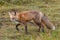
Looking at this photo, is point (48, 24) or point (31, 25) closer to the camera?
point (48, 24)

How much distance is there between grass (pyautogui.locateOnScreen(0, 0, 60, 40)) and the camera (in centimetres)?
875

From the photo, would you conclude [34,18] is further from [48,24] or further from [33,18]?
[48,24]

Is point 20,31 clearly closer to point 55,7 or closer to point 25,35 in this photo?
point 25,35

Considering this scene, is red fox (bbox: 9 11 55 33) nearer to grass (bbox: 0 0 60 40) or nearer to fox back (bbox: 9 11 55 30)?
fox back (bbox: 9 11 55 30)

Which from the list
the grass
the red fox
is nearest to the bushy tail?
the red fox

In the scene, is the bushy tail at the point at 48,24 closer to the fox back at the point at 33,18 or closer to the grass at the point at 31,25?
the fox back at the point at 33,18

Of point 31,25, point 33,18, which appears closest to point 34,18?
point 33,18

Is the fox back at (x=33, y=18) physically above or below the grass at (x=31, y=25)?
above

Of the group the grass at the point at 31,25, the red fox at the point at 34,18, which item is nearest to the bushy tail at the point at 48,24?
the red fox at the point at 34,18

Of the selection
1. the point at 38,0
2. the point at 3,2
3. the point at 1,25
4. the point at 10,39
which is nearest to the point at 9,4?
the point at 3,2

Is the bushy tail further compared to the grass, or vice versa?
the bushy tail

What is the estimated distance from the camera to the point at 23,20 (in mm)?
10070

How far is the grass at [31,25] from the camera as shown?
8.75m

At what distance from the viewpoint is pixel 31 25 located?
10836mm
